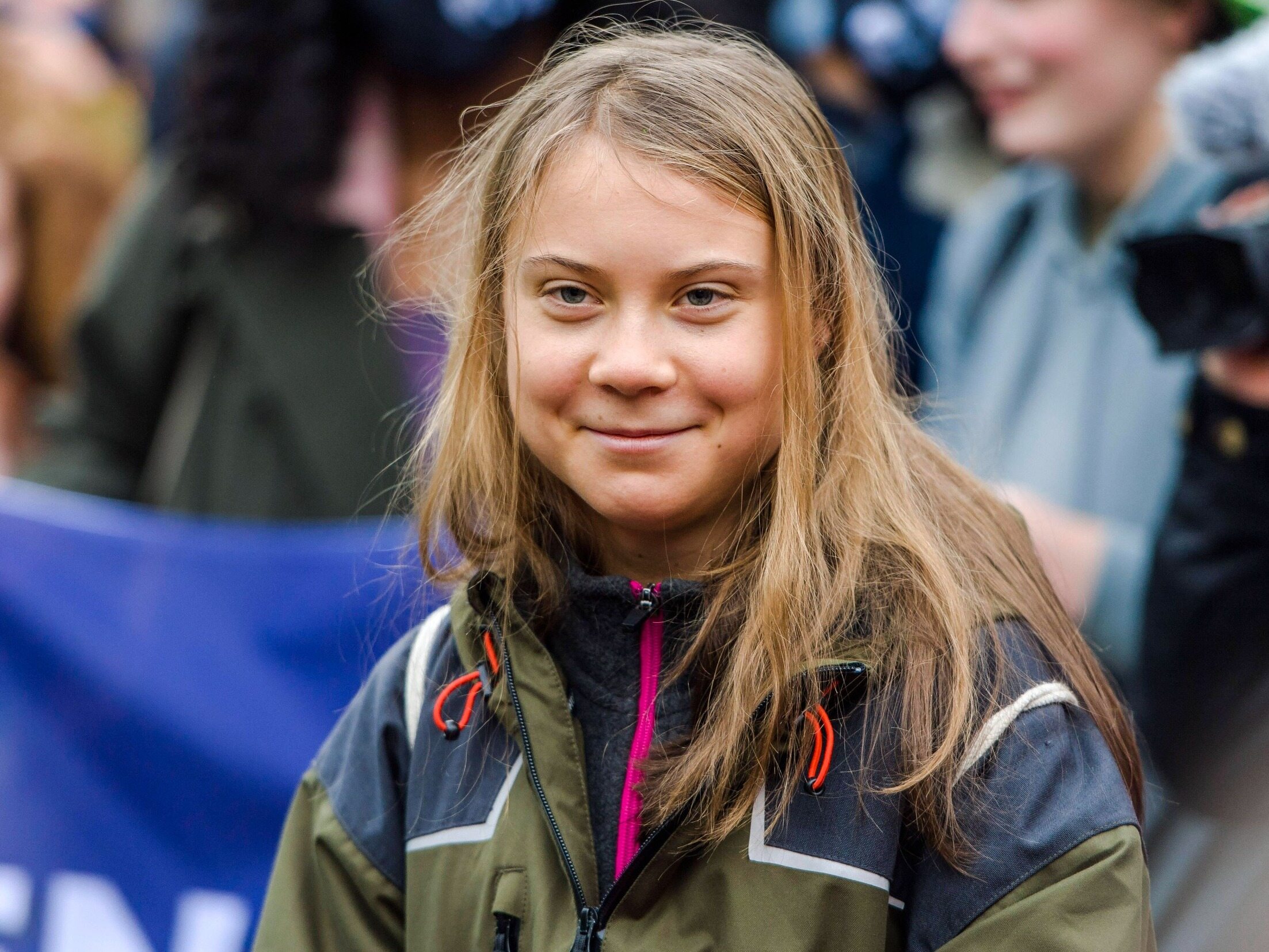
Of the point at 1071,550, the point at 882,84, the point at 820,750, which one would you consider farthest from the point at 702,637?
the point at 882,84

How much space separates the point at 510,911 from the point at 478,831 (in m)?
0.11

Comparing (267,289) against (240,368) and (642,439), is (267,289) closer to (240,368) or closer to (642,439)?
(240,368)

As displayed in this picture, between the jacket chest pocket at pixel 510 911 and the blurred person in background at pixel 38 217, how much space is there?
105 inches

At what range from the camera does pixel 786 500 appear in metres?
1.76

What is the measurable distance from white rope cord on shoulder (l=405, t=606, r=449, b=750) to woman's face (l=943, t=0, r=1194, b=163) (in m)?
1.83

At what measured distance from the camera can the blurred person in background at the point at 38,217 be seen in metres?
4.05

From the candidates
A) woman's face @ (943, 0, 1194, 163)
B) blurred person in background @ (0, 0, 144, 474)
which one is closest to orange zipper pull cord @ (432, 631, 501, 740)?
woman's face @ (943, 0, 1194, 163)

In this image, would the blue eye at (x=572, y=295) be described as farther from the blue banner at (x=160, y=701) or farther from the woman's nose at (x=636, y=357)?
the blue banner at (x=160, y=701)

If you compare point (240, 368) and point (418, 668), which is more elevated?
point (240, 368)

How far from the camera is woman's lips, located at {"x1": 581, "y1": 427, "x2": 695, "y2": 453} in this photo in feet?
5.61

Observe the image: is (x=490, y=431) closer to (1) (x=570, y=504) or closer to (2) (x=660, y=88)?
(1) (x=570, y=504)

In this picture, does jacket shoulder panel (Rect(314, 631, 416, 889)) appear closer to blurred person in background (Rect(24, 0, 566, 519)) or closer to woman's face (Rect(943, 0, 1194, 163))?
blurred person in background (Rect(24, 0, 566, 519))

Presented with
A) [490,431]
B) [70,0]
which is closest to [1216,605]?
[490,431]

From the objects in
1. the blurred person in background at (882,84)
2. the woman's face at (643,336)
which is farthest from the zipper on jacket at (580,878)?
the blurred person in background at (882,84)
